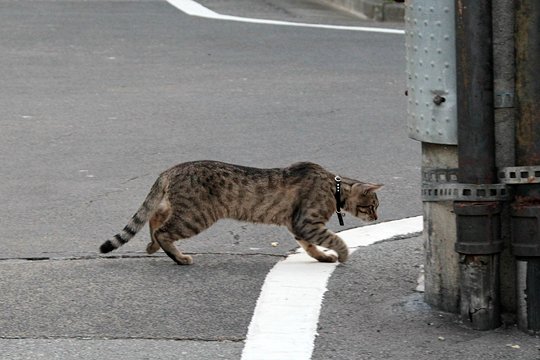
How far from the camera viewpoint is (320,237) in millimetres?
7738

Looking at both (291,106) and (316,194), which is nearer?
(316,194)

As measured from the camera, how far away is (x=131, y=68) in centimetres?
1505

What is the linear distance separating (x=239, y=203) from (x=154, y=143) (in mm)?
3379

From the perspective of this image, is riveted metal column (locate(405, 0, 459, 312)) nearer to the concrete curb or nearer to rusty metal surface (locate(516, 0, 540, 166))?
rusty metal surface (locate(516, 0, 540, 166))

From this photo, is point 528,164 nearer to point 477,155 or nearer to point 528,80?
point 477,155

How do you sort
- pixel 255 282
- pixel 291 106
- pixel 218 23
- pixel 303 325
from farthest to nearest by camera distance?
1. pixel 218 23
2. pixel 291 106
3. pixel 255 282
4. pixel 303 325

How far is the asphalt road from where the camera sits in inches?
258

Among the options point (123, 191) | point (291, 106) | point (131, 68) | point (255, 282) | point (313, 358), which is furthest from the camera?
point (131, 68)

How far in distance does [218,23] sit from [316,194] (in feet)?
36.7

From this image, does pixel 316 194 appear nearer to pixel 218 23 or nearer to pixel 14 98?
pixel 14 98

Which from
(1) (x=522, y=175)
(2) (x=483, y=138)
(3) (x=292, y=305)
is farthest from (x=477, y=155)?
(3) (x=292, y=305)

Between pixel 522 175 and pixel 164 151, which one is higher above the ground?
pixel 522 175

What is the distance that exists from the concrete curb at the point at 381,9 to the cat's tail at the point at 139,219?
1163 centimetres

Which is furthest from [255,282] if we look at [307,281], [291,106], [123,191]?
[291,106]
